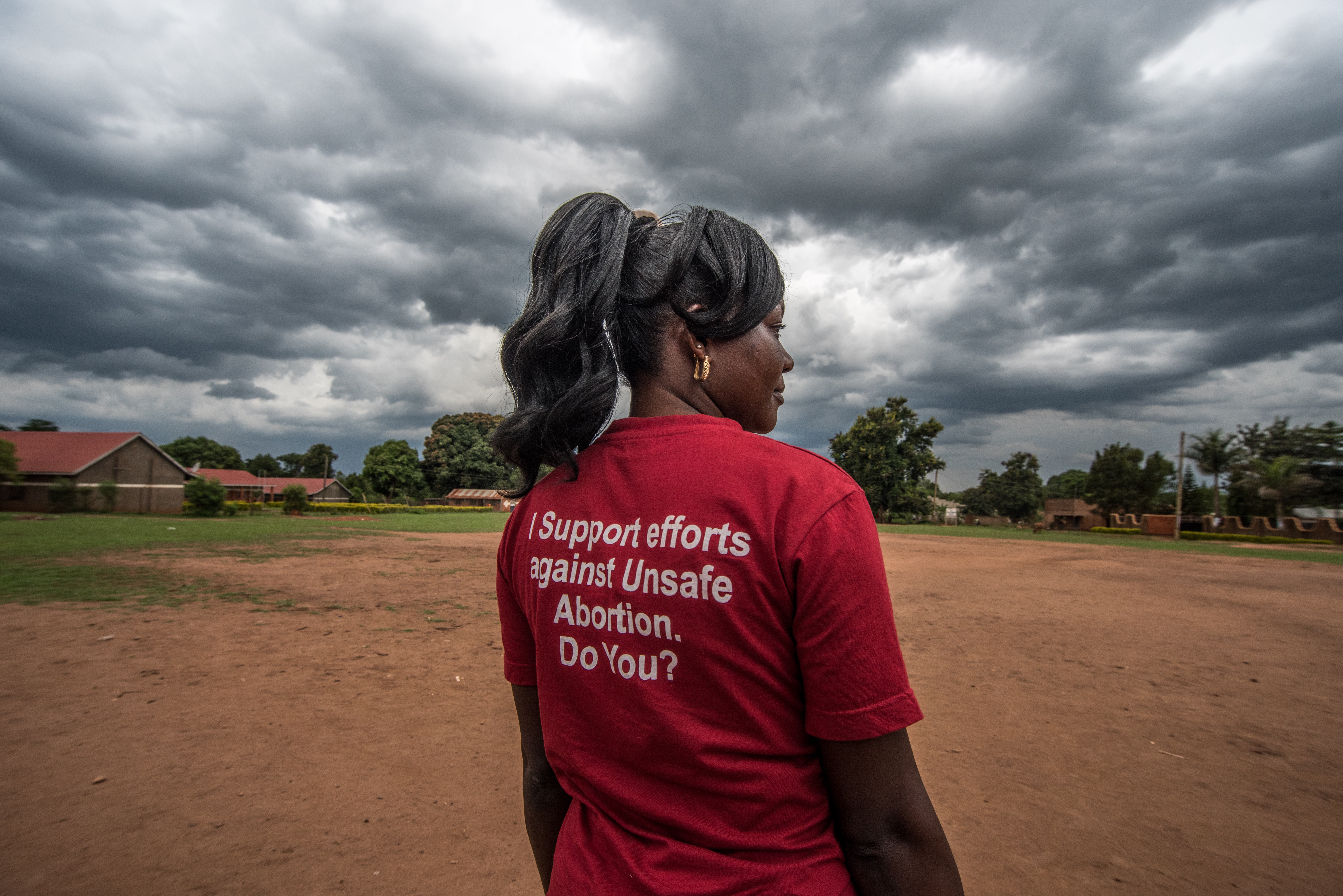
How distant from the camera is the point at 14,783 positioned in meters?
3.59

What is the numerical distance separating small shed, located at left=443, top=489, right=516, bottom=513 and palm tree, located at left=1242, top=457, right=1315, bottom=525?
200 feet

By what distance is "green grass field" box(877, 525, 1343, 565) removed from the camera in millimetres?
23141

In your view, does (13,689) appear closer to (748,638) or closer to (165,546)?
(748,638)

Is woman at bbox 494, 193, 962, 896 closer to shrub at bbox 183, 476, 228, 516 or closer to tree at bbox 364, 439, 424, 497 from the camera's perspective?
shrub at bbox 183, 476, 228, 516

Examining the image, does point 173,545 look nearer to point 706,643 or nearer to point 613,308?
point 613,308

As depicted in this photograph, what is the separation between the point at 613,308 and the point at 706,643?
1.89 ft

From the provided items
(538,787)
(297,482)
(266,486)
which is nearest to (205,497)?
(297,482)

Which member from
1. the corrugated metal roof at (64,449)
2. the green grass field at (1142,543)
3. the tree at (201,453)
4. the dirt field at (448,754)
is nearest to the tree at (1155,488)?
the green grass field at (1142,543)

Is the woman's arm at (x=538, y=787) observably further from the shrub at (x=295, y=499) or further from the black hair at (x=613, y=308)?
the shrub at (x=295, y=499)

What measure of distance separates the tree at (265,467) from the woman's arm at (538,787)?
311 ft

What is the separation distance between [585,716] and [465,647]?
6616 mm

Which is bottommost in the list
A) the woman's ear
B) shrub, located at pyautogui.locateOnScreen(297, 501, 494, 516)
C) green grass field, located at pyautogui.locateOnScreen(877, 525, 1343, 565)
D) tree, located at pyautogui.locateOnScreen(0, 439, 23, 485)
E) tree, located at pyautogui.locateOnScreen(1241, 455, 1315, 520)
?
shrub, located at pyautogui.locateOnScreen(297, 501, 494, 516)

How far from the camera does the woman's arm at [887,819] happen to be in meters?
0.82

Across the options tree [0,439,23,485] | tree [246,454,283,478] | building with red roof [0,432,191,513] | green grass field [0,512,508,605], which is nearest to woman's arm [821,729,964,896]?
green grass field [0,512,508,605]
